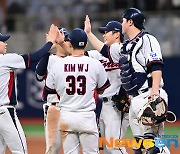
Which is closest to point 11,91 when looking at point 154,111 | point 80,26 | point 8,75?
point 8,75

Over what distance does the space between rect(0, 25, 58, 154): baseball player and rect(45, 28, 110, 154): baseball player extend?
0.65 metres

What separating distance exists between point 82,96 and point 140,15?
1.49 m

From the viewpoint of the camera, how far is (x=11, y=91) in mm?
8906

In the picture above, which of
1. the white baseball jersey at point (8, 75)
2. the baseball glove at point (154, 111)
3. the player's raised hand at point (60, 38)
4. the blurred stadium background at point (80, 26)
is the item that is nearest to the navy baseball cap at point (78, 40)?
the player's raised hand at point (60, 38)

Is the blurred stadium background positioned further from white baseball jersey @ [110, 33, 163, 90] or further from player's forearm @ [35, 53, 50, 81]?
white baseball jersey @ [110, 33, 163, 90]

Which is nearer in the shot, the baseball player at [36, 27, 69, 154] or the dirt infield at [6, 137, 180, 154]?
the baseball player at [36, 27, 69, 154]

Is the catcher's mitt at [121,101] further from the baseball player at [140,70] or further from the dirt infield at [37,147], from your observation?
the dirt infield at [37,147]

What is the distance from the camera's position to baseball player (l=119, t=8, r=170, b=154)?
836cm

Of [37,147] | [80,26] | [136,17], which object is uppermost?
[80,26]

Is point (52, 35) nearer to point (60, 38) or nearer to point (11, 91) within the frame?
point (60, 38)

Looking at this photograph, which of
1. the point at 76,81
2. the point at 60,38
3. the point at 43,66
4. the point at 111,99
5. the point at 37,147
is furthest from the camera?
the point at 37,147

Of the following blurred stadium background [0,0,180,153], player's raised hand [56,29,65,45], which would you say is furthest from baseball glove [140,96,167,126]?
blurred stadium background [0,0,180,153]

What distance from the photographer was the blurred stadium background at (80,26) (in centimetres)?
1841

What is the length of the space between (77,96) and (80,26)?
10.9 metres
